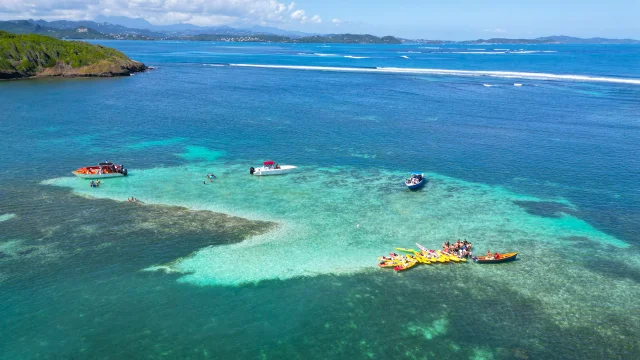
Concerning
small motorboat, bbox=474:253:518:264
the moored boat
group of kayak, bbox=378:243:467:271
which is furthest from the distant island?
small motorboat, bbox=474:253:518:264

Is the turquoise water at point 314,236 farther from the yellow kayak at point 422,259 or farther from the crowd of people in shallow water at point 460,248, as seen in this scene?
the crowd of people in shallow water at point 460,248

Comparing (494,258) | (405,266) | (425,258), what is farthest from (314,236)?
(494,258)

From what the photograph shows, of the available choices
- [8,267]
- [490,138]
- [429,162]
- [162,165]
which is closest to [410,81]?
[490,138]

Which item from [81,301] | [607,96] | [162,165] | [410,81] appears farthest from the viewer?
[410,81]

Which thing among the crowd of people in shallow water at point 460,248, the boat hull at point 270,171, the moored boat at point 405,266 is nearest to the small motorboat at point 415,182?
the crowd of people in shallow water at point 460,248

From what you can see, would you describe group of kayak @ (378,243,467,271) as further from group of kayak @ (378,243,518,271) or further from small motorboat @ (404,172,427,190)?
small motorboat @ (404,172,427,190)

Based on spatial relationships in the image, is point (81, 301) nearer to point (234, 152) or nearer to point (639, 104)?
point (234, 152)
